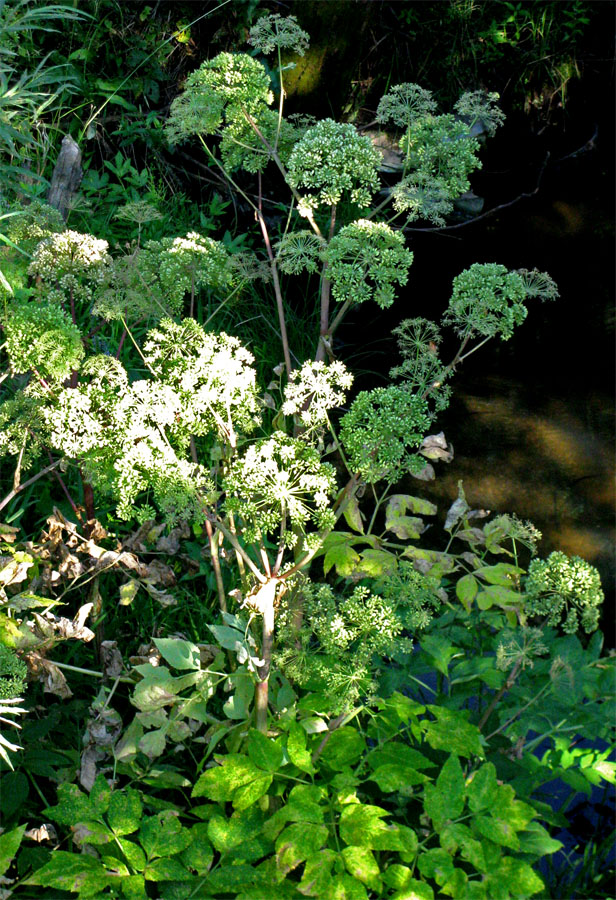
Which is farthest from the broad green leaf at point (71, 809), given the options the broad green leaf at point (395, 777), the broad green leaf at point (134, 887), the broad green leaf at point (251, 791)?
the broad green leaf at point (395, 777)

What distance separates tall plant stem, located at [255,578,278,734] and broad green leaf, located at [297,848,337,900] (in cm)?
31

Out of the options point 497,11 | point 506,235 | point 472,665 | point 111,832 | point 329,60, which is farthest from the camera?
point 497,11

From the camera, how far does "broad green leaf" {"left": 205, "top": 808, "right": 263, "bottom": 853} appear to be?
1.66 m

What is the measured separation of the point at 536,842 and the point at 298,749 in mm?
503

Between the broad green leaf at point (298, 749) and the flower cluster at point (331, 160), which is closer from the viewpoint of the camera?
the broad green leaf at point (298, 749)

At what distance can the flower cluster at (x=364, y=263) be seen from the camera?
1.77 meters

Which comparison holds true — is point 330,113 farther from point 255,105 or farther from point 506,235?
point 255,105

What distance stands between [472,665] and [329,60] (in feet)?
12.5

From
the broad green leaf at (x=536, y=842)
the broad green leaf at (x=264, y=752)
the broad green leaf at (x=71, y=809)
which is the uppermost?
the broad green leaf at (x=264, y=752)

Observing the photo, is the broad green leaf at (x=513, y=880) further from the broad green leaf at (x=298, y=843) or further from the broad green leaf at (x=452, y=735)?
the broad green leaf at (x=298, y=843)

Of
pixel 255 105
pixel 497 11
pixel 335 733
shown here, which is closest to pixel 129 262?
pixel 255 105

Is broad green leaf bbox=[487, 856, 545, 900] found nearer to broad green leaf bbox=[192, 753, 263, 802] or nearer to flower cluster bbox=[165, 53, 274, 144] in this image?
broad green leaf bbox=[192, 753, 263, 802]

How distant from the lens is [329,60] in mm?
4836

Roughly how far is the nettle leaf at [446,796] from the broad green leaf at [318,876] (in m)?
0.22
